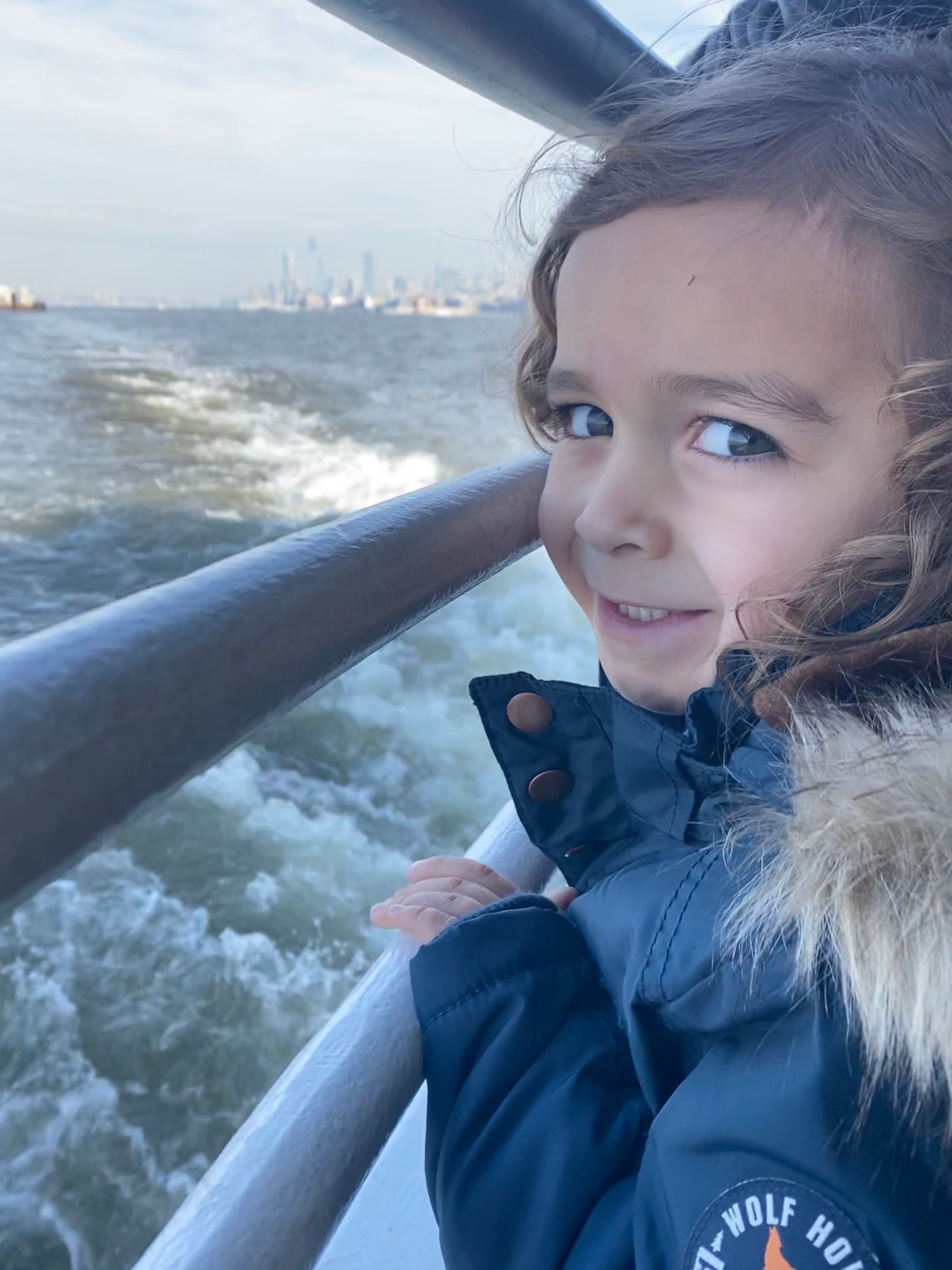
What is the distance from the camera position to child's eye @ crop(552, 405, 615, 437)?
837mm

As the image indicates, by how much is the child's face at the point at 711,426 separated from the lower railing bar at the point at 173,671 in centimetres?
29

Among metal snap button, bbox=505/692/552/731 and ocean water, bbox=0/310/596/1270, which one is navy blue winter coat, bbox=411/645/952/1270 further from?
ocean water, bbox=0/310/596/1270

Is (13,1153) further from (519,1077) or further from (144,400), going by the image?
(144,400)

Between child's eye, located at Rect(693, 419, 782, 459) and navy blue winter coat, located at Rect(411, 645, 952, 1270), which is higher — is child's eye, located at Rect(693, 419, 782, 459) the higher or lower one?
the higher one

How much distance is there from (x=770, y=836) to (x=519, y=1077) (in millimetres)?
215

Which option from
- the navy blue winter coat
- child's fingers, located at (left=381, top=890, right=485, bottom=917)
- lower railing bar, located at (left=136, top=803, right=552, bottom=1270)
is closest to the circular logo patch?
the navy blue winter coat

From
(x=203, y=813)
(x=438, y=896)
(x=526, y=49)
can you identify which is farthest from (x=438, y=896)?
(x=203, y=813)

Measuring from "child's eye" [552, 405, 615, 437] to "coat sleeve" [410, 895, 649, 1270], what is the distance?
1.29 ft

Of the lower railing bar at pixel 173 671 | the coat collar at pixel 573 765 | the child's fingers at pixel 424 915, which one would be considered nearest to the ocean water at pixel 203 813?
the lower railing bar at pixel 173 671

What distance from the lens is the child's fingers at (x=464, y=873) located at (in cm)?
79

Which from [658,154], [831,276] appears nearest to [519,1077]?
[831,276]

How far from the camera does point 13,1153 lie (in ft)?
6.04

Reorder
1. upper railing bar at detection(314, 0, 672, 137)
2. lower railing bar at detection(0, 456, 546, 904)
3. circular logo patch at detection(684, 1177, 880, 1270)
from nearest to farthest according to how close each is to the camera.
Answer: lower railing bar at detection(0, 456, 546, 904) → circular logo patch at detection(684, 1177, 880, 1270) → upper railing bar at detection(314, 0, 672, 137)

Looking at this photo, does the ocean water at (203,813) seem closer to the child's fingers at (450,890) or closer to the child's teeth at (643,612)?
the child's fingers at (450,890)
